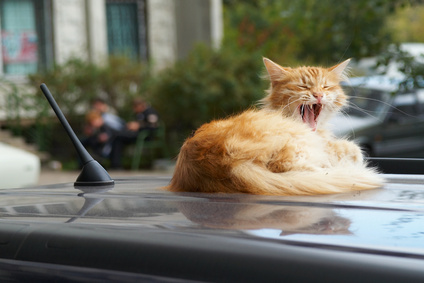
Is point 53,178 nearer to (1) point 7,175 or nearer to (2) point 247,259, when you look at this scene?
(1) point 7,175

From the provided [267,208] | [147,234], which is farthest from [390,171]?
[147,234]

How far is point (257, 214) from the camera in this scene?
63.1 inches

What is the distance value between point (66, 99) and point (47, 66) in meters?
2.36

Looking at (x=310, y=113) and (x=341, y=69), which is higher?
(x=341, y=69)

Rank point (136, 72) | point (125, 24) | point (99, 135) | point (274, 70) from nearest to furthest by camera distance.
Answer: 1. point (274, 70)
2. point (99, 135)
3. point (136, 72)
4. point (125, 24)

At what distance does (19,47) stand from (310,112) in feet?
54.7

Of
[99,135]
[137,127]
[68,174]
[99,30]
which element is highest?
[99,30]

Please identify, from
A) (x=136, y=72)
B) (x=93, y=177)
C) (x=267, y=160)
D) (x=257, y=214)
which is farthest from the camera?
(x=136, y=72)

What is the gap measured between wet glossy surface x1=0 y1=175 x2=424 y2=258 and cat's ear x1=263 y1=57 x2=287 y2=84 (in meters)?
1.15

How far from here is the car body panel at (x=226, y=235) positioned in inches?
50.0

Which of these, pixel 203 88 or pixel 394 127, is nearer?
pixel 394 127

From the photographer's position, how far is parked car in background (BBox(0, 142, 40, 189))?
30.6ft

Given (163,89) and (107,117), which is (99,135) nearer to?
(107,117)

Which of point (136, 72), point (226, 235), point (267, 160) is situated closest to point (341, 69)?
point (267, 160)
